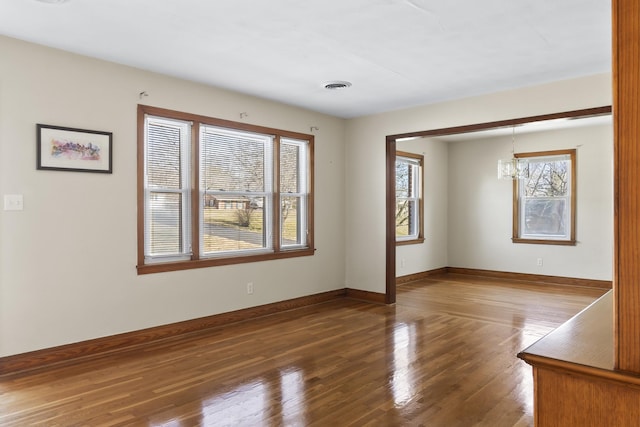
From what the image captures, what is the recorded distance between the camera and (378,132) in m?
6.00

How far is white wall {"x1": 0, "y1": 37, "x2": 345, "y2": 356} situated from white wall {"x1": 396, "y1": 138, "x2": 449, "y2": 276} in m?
3.64

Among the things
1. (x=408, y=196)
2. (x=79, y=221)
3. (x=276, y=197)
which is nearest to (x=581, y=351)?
(x=79, y=221)

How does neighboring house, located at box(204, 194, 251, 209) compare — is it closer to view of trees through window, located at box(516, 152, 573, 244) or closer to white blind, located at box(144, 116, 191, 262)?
white blind, located at box(144, 116, 191, 262)

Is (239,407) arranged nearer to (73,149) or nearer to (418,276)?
(73,149)

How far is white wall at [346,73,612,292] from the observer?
503 cm

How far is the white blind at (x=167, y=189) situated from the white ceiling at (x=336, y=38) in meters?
0.58

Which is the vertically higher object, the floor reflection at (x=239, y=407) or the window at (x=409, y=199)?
the window at (x=409, y=199)

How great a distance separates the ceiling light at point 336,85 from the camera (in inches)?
179

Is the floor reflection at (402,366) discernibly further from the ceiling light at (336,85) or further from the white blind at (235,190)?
the ceiling light at (336,85)

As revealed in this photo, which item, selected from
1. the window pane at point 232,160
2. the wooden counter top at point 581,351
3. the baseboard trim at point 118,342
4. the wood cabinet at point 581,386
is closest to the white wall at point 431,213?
the baseboard trim at point 118,342

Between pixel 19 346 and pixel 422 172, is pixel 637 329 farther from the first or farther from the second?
pixel 422 172

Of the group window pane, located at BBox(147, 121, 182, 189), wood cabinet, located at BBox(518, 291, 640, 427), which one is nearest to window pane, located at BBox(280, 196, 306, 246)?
window pane, located at BBox(147, 121, 182, 189)

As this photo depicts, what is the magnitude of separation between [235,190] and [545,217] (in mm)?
5472

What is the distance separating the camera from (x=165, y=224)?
4.43 m
